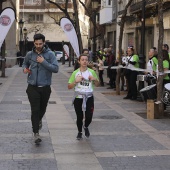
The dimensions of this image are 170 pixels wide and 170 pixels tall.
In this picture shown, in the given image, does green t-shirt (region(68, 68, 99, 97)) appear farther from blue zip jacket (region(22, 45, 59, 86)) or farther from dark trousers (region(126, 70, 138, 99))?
dark trousers (region(126, 70, 138, 99))

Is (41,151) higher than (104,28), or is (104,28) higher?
(104,28)

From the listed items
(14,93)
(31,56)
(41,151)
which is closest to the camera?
(41,151)

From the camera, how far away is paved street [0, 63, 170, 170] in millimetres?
6984

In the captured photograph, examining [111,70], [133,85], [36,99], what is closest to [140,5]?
[111,70]

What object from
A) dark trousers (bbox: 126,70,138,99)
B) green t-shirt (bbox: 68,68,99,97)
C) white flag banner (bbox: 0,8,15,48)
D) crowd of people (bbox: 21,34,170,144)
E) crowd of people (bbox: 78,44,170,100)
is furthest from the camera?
white flag banner (bbox: 0,8,15,48)

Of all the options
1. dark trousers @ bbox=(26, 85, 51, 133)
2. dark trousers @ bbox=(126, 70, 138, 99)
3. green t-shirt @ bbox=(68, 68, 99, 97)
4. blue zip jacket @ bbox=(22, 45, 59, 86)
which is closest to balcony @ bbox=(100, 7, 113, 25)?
→ dark trousers @ bbox=(126, 70, 138, 99)

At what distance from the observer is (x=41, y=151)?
774cm

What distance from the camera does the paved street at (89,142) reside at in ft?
22.9

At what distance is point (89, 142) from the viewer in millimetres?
8555

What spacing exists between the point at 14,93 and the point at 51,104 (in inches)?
146

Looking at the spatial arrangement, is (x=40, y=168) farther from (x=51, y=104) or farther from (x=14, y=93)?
(x=14, y=93)

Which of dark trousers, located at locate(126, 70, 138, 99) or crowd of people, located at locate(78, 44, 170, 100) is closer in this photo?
crowd of people, located at locate(78, 44, 170, 100)

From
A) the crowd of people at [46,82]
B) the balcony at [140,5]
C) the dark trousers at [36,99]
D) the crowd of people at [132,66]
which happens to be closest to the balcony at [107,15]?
the balcony at [140,5]

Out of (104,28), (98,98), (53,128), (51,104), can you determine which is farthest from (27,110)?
(104,28)
